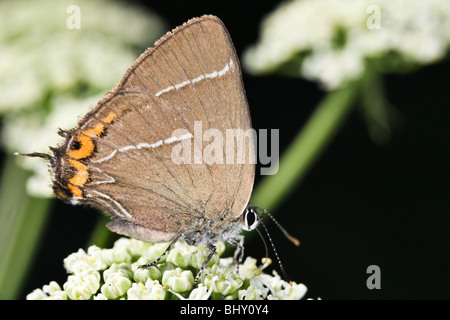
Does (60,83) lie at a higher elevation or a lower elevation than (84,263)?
higher

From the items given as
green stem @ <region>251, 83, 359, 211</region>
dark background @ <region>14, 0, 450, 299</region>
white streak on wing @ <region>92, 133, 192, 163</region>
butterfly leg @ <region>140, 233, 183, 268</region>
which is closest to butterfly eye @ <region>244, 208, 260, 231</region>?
butterfly leg @ <region>140, 233, 183, 268</region>

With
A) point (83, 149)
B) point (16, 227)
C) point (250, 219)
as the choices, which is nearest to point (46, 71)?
point (16, 227)

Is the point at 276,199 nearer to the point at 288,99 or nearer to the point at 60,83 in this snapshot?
the point at 60,83

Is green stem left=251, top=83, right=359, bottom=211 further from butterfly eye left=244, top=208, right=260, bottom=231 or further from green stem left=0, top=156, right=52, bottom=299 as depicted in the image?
green stem left=0, top=156, right=52, bottom=299

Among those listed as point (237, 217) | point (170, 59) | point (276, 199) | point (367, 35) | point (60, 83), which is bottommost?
point (237, 217)

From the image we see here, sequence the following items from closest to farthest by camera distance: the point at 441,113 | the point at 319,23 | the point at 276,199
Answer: the point at 276,199
the point at 319,23
the point at 441,113

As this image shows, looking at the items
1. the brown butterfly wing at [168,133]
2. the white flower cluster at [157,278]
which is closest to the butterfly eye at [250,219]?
the brown butterfly wing at [168,133]

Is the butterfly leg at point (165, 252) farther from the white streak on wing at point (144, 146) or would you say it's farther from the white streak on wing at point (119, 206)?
the white streak on wing at point (144, 146)

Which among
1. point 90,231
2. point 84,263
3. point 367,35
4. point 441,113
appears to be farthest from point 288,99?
point 84,263
